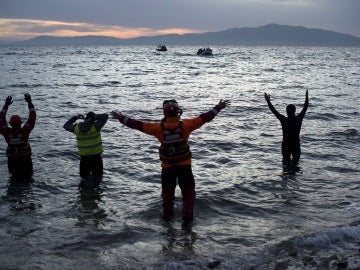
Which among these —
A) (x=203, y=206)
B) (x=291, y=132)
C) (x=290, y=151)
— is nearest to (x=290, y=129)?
(x=291, y=132)

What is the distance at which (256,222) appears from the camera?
27.1ft

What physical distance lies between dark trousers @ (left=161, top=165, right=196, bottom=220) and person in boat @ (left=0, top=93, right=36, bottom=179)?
166 inches

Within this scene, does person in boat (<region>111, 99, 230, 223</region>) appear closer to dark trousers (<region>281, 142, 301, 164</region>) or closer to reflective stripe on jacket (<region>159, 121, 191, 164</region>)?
reflective stripe on jacket (<region>159, 121, 191, 164</region>)

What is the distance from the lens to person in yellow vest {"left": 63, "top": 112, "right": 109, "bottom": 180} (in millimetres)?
9953

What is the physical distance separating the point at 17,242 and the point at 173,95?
24769mm

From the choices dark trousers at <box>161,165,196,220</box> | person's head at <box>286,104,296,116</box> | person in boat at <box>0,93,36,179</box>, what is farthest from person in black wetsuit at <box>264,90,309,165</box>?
person in boat at <box>0,93,36,179</box>

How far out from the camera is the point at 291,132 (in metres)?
11.8

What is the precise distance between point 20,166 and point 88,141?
2.06m

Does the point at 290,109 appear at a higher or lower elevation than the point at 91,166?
higher

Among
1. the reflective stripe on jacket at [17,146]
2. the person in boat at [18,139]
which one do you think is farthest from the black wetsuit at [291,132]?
the reflective stripe on jacket at [17,146]

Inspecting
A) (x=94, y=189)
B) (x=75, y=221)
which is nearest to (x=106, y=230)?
(x=75, y=221)

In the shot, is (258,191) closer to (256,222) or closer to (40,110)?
(256,222)

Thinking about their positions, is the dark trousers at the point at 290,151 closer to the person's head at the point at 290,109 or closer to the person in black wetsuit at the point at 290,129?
the person in black wetsuit at the point at 290,129

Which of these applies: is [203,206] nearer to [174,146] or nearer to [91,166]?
[174,146]
